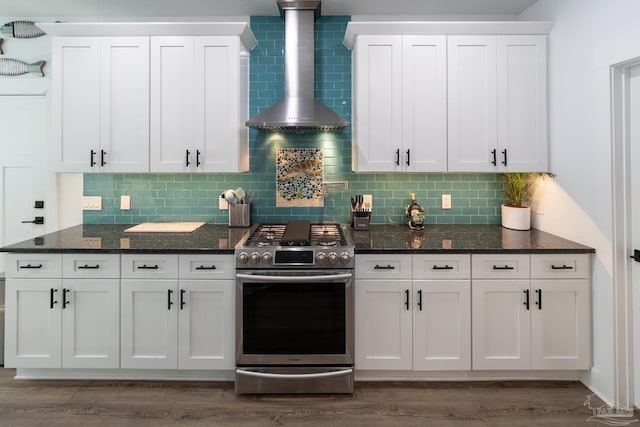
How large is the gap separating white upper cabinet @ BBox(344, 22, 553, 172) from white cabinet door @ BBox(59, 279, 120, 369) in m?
1.96

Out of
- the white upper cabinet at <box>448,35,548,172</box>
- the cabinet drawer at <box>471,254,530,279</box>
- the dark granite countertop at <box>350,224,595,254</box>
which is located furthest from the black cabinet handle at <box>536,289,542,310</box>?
the white upper cabinet at <box>448,35,548,172</box>

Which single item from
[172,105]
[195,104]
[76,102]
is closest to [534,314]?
[195,104]

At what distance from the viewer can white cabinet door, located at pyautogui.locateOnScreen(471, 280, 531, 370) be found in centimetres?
253

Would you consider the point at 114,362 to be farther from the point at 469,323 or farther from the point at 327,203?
the point at 469,323

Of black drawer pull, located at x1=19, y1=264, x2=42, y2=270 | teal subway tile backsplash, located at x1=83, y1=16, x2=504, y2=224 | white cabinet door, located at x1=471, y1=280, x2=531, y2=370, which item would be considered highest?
teal subway tile backsplash, located at x1=83, y1=16, x2=504, y2=224

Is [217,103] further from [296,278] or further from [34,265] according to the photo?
[34,265]

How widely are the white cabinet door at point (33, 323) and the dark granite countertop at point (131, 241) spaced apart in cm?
23

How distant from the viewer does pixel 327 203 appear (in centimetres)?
340

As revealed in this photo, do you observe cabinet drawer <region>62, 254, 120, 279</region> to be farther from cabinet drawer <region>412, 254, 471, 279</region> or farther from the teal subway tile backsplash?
cabinet drawer <region>412, 254, 471, 279</region>

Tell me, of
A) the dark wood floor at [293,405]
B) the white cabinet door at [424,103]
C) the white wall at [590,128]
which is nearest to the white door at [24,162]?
the dark wood floor at [293,405]

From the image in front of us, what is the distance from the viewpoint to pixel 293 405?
238 centimetres

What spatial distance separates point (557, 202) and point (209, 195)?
2.63m

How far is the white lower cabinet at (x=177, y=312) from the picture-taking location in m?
2.53

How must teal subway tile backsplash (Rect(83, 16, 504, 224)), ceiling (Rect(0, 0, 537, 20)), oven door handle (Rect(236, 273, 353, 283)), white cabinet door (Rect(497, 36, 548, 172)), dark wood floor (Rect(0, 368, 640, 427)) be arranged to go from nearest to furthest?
dark wood floor (Rect(0, 368, 640, 427))
oven door handle (Rect(236, 273, 353, 283))
white cabinet door (Rect(497, 36, 548, 172))
ceiling (Rect(0, 0, 537, 20))
teal subway tile backsplash (Rect(83, 16, 504, 224))
